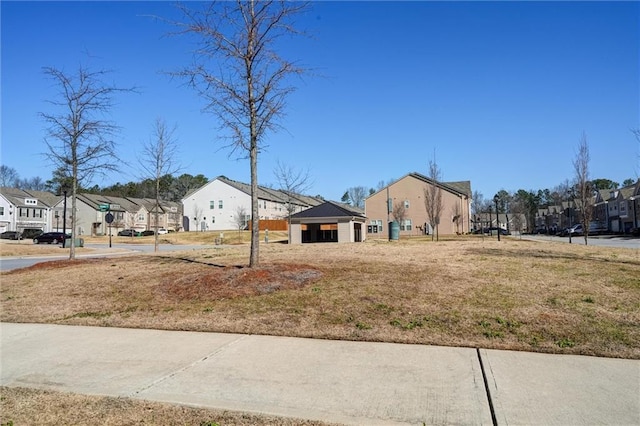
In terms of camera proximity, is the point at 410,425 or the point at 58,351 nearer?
the point at 410,425

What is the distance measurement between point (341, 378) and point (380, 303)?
3.09 m

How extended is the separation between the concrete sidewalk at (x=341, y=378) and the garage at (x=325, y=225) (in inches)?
1158

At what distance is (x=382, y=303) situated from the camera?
7586 millimetres

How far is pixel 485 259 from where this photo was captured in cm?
1343

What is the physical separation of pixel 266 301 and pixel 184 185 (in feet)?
336

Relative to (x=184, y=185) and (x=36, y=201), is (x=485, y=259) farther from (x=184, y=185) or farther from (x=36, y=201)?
(x=184, y=185)

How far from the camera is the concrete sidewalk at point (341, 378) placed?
3.79 meters

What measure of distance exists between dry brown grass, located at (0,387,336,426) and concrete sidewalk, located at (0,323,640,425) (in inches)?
5.7

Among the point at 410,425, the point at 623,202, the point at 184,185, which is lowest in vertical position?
the point at 410,425

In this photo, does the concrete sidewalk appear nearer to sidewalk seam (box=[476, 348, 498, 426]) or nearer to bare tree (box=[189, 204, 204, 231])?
sidewalk seam (box=[476, 348, 498, 426])

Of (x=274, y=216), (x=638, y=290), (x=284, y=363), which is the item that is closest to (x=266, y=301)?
(x=284, y=363)

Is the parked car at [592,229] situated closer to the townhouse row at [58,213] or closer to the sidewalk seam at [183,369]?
the townhouse row at [58,213]

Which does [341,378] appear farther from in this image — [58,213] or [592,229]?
[58,213]

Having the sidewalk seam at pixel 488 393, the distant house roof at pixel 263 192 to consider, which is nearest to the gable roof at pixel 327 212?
the distant house roof at pixel 263 192
